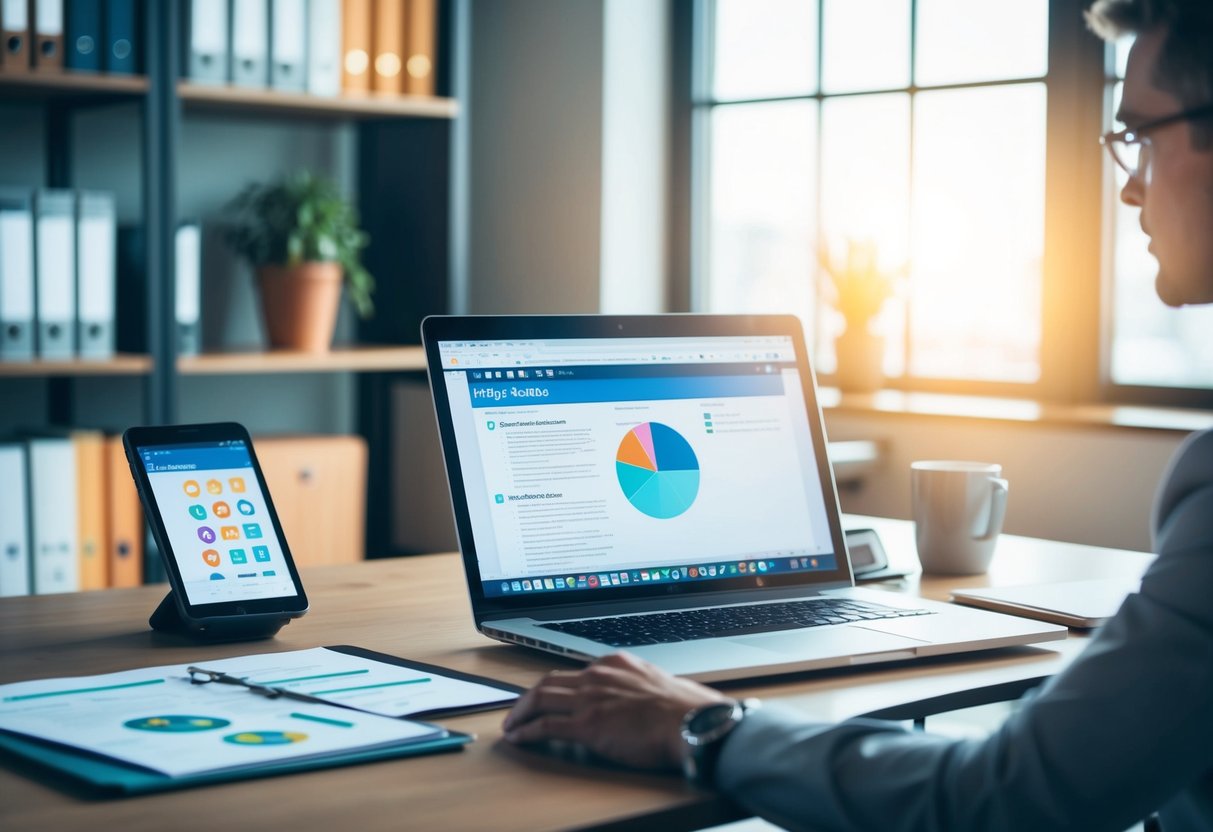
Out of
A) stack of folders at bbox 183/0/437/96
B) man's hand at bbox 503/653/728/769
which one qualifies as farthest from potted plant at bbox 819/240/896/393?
man's hand at bbox 503/653/728/769

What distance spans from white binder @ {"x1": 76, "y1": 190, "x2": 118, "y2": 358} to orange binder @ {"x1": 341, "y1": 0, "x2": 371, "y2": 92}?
2.00 feet

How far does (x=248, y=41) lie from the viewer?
2965mm

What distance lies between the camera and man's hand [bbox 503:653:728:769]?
3.02 feet

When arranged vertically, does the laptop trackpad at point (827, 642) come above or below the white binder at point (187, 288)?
below

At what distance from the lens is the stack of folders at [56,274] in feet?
8.79

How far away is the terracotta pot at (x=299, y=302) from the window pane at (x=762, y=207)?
0.99m

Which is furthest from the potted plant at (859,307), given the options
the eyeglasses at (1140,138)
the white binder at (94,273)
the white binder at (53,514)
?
the eyeglasses at (1140,138)

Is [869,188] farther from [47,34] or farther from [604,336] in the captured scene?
[604,336]

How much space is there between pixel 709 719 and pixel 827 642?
11.3 inches

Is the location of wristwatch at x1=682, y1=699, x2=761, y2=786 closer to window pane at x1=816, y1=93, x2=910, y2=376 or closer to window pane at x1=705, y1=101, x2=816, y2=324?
window pane at x1=816, y1=93, x2=910, y2=376

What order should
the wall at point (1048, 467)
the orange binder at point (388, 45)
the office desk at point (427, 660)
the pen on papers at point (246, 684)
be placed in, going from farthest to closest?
the orange binder at point (388, 45) → the wall at point (1048, 467) → the pen on papers at point (246, 684) → the office desk at point (427, 660)

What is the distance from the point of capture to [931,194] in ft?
10.5

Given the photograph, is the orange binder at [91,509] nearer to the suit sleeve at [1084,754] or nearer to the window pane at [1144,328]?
the window pane at [1144,328]

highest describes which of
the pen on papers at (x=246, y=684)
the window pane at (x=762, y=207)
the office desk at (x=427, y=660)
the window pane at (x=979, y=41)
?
the window pane at (x=979, y=41)
